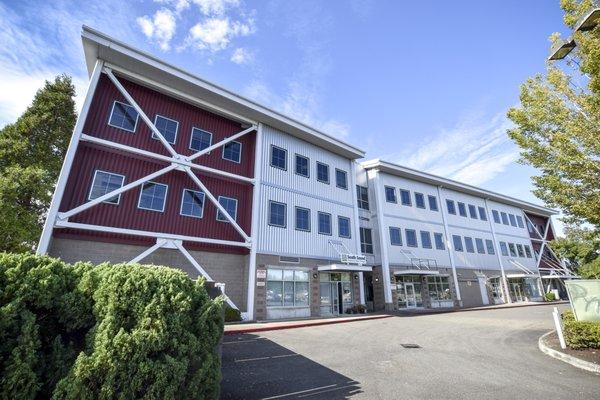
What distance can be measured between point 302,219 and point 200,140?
8.64m

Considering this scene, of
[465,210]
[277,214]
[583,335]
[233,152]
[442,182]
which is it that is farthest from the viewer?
[465,210]

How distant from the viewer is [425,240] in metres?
29.5

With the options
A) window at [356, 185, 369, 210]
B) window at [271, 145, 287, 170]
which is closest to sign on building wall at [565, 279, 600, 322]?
window at [271, 145, 287, 170]

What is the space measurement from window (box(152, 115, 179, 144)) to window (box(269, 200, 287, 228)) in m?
7.24

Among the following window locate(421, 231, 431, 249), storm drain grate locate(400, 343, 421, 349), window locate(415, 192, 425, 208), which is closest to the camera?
storm drain grate locate(400, 343, 421, 349)

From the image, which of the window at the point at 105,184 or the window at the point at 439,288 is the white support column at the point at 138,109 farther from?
the window at the point at 439,288

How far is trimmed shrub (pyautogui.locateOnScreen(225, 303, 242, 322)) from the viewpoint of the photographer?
15.9m

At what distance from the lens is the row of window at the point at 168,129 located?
54.0ft

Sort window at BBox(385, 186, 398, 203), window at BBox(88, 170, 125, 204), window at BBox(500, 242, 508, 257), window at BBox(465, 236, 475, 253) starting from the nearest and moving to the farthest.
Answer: window at BBox(88, 170, 125, 204) < window at BBox(385, 186, 398, 203) < window at BBox(465, 236, 475, 253) < window at BBox(500, 242, 508, 257)

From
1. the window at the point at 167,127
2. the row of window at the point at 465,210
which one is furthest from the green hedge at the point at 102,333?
the row of window at the point at 465,210

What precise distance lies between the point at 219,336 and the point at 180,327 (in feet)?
2.26

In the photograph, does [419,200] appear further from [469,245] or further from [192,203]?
[192,203]

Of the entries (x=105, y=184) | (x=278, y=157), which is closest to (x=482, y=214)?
(x=278, y=157)

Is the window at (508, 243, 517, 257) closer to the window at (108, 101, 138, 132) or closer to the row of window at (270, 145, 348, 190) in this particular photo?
the row of window at (270, 145, 348, 190)
